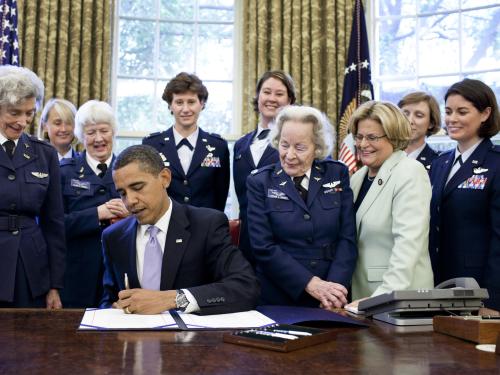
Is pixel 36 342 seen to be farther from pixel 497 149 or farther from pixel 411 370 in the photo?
pixel 497 149

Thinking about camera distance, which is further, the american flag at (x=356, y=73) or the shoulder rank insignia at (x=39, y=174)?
the american flag at (x=356, y=73)

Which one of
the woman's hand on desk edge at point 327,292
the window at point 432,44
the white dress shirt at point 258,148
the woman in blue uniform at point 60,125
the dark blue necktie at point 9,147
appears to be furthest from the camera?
the window at point 432,44

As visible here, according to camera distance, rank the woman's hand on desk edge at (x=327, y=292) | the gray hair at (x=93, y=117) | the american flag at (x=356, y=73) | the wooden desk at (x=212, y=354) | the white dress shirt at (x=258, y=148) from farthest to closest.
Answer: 1. the american flag at (x=356, y=73)
2. the white dress shirt at (x=258, y=148)
3. the gray hair at (x=93, y=117)
4. the woman's hand on desk edge at (x=327, y=292)
5. the wooden desk at (x=212, y=354)

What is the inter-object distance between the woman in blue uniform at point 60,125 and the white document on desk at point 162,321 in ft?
6.96

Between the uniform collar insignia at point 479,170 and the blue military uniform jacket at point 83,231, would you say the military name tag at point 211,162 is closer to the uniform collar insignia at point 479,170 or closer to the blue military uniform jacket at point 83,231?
the blue military uniform jacket at point 83,231

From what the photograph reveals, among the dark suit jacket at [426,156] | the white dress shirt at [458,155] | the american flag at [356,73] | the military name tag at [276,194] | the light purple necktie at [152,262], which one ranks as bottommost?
the light purple necktie at [152,262]

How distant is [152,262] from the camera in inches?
90.6

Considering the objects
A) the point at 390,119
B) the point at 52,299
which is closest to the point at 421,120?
the point at 390,119

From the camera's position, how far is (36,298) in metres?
2.82

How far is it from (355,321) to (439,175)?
1.60 m

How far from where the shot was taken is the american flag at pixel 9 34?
5.36 m

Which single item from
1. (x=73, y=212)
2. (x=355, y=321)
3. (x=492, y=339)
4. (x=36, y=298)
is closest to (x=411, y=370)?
(x=492, y=339)
